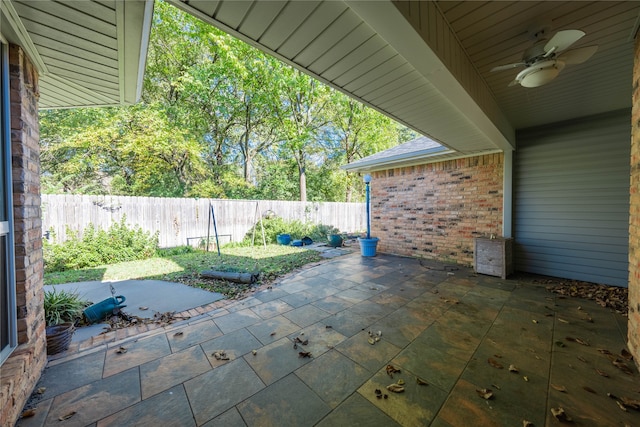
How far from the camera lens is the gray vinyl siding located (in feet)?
12.9

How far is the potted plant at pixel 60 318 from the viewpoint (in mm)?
2213

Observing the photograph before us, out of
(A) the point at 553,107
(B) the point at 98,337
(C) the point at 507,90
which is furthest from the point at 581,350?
(B) the point at 98,337

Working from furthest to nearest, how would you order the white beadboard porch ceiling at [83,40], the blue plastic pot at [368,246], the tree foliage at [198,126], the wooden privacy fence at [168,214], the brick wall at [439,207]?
the tree foliage at [198,126], the blue plastic pot at [368,246], the wooden privacy fence at [168,214], the brick wall at [439,207], the white beadboard porch ceiling at [83,40]

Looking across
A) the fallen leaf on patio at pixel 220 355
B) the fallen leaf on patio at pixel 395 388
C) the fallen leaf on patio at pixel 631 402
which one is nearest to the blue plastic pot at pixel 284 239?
the fallen leaf on patio at pixel 220 355

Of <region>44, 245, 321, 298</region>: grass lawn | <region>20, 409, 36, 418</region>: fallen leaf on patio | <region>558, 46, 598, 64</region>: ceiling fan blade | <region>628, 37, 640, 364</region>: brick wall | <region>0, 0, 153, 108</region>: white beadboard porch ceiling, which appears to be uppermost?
<region>558, 46, 598, 64</region>: ceiling fan blade

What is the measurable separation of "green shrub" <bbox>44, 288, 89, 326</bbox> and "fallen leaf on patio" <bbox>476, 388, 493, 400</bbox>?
3952 millimetres

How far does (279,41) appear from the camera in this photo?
1.86 metres

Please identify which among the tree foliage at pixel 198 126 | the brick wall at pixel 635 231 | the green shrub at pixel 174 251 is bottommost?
the green shrub at pixel 174 251

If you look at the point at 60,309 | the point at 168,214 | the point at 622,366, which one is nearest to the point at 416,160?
the point at 622,366

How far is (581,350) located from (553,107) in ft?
11.8

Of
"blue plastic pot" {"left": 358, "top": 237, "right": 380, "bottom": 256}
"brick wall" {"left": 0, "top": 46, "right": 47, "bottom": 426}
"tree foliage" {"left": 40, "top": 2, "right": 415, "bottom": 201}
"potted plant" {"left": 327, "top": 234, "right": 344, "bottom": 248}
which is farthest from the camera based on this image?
"tree foliage" {"left": 40, "top": 2, "right": 415, "bottom": 201}

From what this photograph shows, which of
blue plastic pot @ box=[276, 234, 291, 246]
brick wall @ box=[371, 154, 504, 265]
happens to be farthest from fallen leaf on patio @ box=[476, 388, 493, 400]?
blue plastic pot @ box=[276, 234, 291, 246]

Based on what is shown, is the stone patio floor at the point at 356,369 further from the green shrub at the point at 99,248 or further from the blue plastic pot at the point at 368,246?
the green shrub at the point at 99,248

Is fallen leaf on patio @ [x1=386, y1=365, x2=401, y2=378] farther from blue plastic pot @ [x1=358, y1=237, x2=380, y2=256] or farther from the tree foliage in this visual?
the tree foliage
